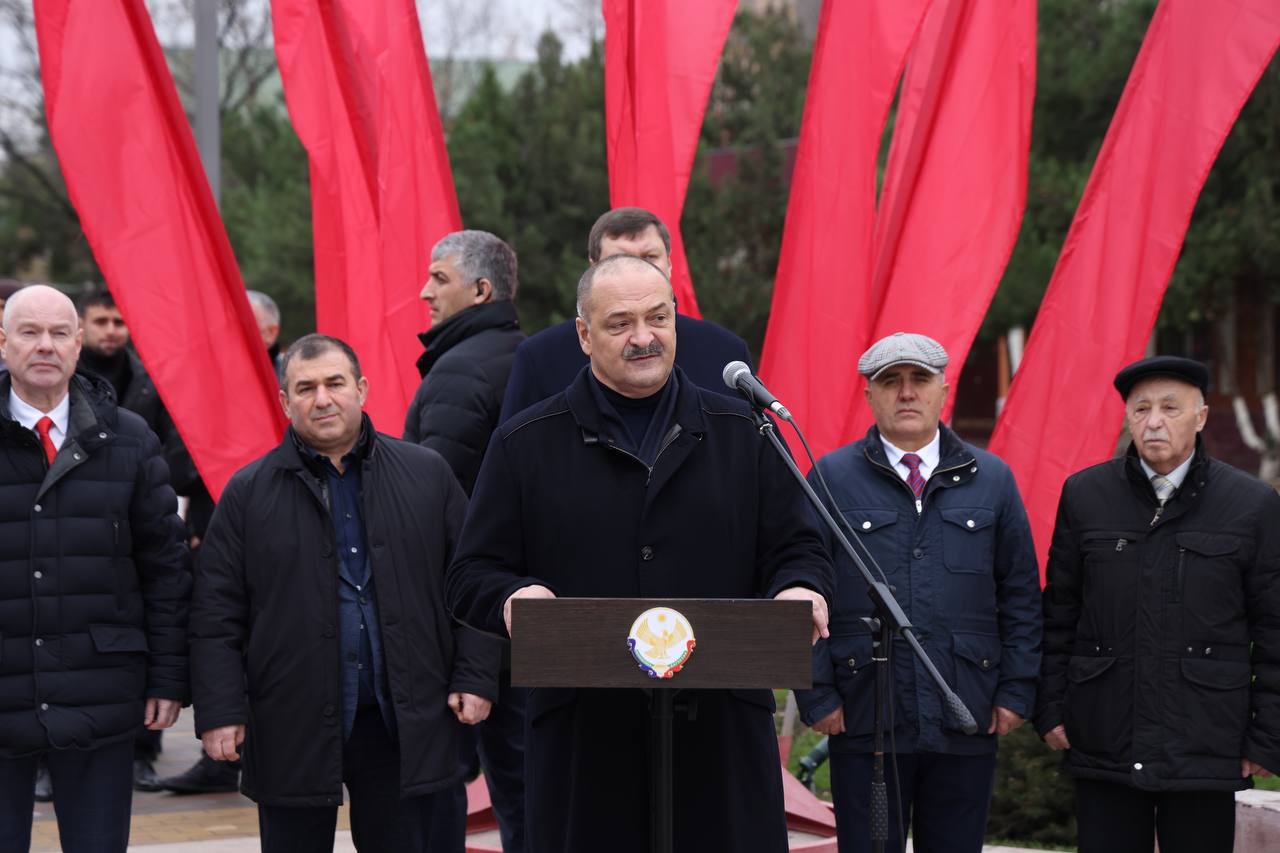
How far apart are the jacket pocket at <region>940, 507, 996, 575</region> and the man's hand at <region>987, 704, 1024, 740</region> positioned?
1.27ft

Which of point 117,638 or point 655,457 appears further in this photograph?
point 117,638

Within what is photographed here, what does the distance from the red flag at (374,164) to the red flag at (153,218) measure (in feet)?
3.03

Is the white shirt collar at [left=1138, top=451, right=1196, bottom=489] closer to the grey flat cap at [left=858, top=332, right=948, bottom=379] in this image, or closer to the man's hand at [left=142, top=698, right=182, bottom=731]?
the grey flat cap at [left=858, top=332, right=948, bottom=379]

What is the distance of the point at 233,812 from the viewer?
24.8ft

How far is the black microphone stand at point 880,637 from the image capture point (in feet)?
12.6

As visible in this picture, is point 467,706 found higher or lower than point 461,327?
lower

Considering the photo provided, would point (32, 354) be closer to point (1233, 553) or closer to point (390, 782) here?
point (390, 782)

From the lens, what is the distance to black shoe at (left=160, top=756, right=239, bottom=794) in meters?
7.95

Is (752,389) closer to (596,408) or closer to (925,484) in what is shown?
(596,408)

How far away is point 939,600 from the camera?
4.82m

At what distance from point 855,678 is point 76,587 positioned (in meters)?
2.18

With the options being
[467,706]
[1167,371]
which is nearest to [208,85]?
[467,706]

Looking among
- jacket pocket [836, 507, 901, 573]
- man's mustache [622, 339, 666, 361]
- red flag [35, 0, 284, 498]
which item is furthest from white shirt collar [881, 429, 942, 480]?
red flag [35, 0, 284, 498]

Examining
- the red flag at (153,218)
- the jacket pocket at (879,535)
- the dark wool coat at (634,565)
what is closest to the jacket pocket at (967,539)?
the jacket pocket at (879,535)
